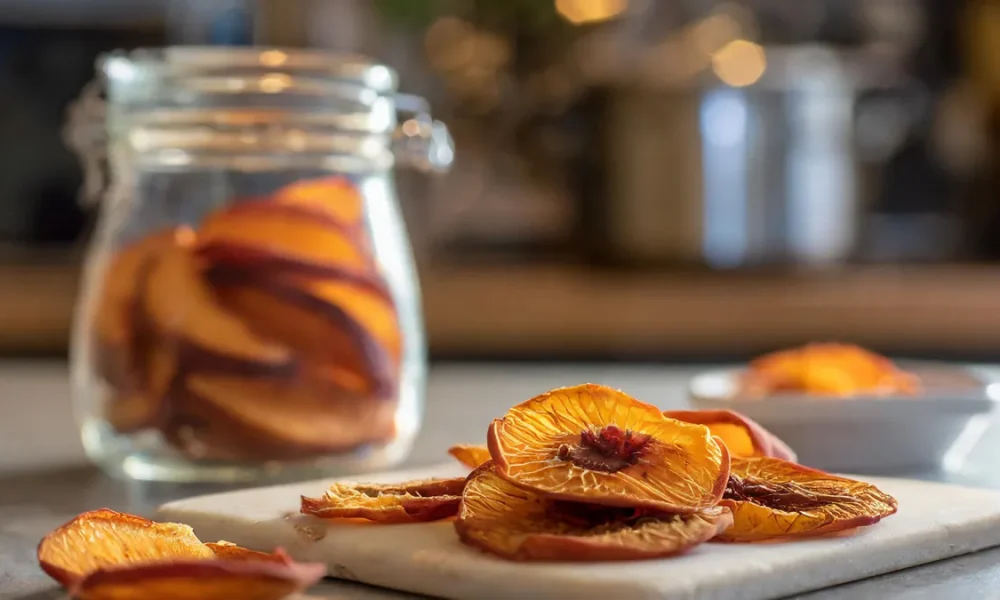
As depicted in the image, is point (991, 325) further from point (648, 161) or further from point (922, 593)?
point (922, 593)

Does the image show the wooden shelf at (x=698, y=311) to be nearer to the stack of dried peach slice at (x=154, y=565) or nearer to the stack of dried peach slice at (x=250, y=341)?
the stack of dried peach slice at (x=250, y=341)

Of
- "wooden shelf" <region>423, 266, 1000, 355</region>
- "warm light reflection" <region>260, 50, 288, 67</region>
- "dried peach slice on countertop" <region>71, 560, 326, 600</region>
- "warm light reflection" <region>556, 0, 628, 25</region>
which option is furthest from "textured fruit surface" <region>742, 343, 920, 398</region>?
"warm light reflection" <region>556, 0, 628, 25</region>

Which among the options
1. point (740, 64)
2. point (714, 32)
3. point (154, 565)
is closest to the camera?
point (154, 565)

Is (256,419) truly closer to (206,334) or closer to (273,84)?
(206,334)

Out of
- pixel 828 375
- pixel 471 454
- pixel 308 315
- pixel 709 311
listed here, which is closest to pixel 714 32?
pixel 709 311

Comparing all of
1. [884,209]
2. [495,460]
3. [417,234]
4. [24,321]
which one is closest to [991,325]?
[884,209]

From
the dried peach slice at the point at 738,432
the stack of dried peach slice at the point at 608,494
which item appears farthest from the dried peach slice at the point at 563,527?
the dried peach slice at the point at 738,432
